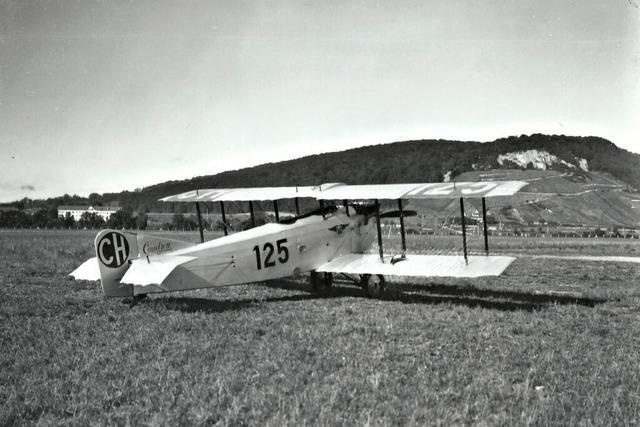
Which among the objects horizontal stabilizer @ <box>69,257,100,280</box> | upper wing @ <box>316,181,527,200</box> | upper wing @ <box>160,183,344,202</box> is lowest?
horizontal stabilizer @ <box>69,257,100,280</box>

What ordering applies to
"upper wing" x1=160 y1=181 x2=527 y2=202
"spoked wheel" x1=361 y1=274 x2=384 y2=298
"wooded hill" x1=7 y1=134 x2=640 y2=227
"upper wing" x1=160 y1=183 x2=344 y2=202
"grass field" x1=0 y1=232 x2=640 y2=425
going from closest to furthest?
"grass field" x1=0 y1=232 x2=640 y2=425 < "upper wing" x1=160 y1=181 x2=527 y2=202 < "spoked wheel" x1=361 y1=274 x2=384 y2=298 < "upper wing" x1=160 y1=183 x2=344 y2=202 < "wooded hill" x1=7 y1=134 x2=640 y2=227

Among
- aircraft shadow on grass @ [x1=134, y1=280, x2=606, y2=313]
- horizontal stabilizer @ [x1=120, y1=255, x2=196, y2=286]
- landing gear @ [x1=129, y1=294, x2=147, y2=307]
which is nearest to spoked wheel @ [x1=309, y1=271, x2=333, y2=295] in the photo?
aircraft shadow on grass @ [x1=134, y1=280, x2=606, y2=313]

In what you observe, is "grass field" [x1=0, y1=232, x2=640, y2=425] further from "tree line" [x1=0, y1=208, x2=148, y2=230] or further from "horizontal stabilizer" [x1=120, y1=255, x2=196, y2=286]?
"tree line" [x1=0, y1=208, x2=148, y2=230]

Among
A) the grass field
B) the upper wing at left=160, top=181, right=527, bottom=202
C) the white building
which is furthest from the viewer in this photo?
the white building

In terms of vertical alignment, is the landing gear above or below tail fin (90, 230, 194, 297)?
below

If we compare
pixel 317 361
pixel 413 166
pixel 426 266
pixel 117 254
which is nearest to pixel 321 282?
pixel 426 266

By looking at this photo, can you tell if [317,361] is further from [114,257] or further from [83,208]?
[83,208]
